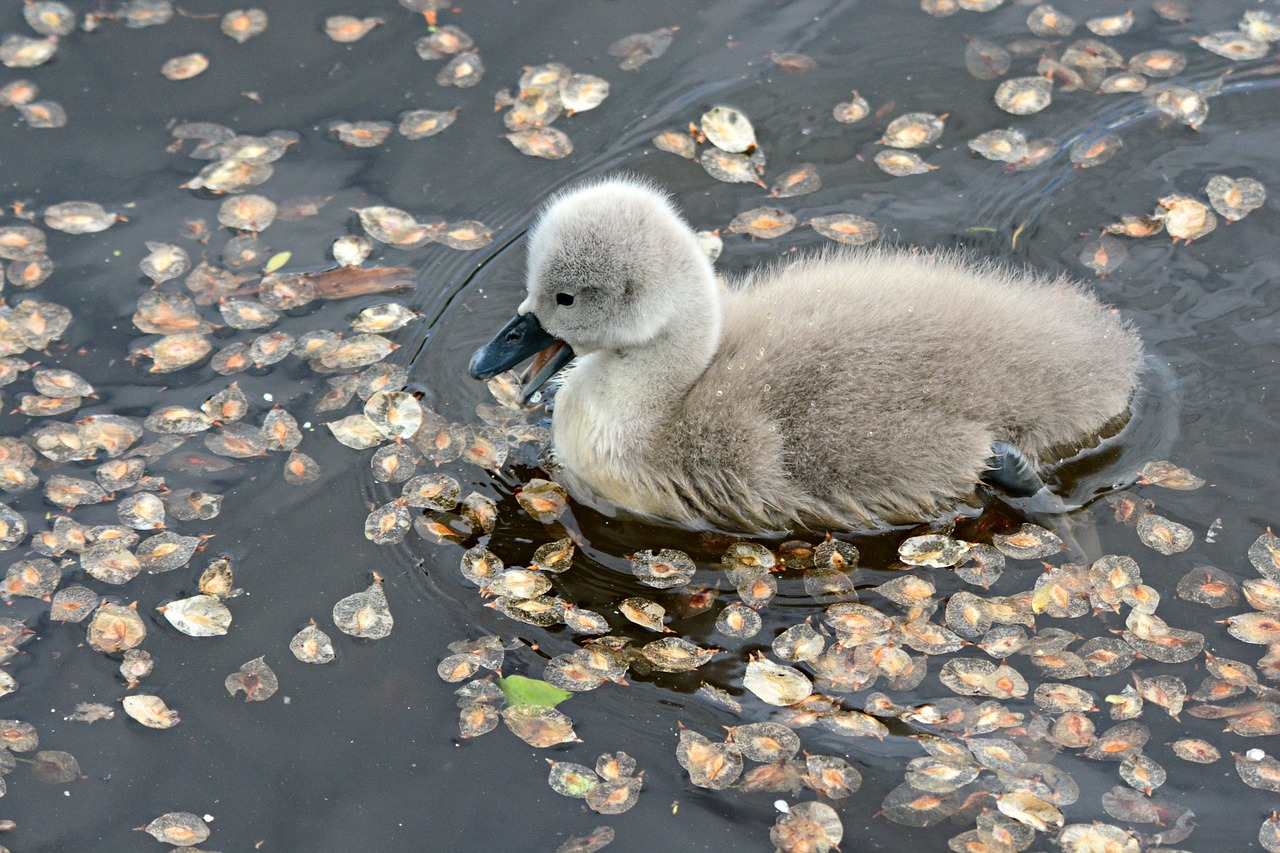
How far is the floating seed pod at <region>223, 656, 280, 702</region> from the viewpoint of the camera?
13.5 feet

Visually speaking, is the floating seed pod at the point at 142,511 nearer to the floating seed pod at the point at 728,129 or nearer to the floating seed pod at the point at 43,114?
the floating seed pod at the point at 43,114

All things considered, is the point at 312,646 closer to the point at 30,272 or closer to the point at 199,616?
the point at 199,616

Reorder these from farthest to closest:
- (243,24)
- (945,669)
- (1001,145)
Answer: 1. (243,24)
2. (1001,145)
3. (945,669)

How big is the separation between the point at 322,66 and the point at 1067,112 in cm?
366

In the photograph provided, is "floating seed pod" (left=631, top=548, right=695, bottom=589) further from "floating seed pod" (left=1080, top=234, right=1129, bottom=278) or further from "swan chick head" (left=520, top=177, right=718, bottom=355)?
"floating seed pod" (left=1080, top=234, right=1129, bottom=278)

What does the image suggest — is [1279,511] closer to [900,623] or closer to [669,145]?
[900,623]

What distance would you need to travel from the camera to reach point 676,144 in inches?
235

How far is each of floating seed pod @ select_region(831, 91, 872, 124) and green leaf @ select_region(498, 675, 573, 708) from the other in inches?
128

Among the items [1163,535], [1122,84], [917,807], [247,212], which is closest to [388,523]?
[247,212]

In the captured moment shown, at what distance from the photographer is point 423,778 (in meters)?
3.89

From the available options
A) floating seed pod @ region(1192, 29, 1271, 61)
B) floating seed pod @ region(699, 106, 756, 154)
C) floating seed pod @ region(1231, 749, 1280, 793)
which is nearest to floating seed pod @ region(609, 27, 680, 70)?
floating seed pod @ region(699, 106, 756, 154)

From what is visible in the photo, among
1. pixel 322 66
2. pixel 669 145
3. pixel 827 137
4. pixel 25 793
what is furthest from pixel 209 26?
pixel 25 793

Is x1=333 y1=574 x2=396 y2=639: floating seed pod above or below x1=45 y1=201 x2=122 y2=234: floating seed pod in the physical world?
below

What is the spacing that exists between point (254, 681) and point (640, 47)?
148 inches
